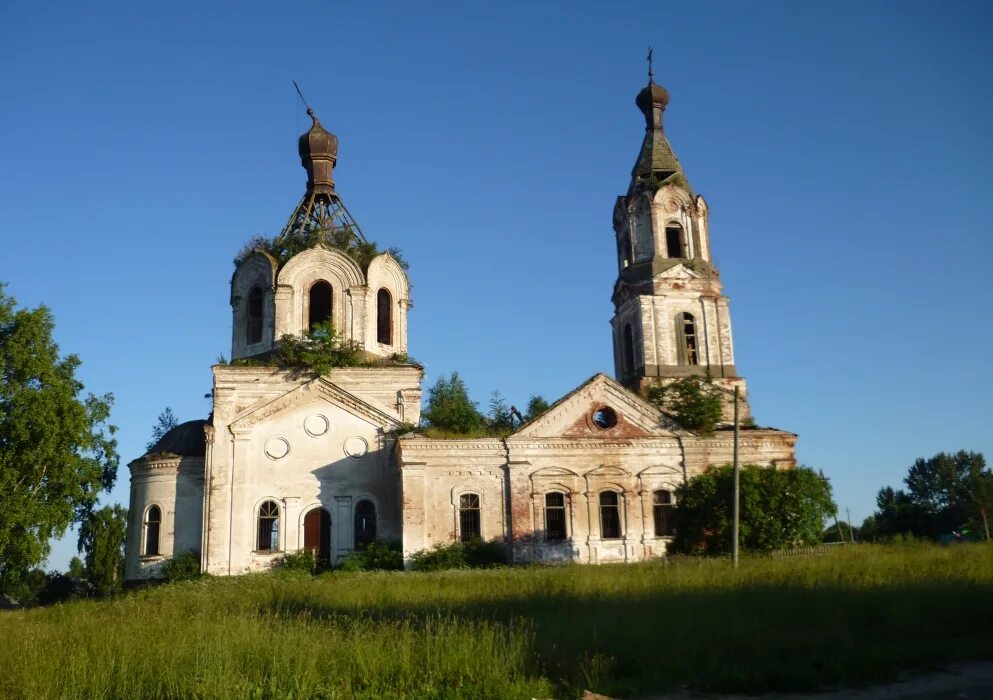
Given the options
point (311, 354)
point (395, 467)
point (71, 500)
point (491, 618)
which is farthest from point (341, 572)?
point (491, 618)

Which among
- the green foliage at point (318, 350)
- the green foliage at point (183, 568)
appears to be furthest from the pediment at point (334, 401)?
the green foliage at point (183, 568)

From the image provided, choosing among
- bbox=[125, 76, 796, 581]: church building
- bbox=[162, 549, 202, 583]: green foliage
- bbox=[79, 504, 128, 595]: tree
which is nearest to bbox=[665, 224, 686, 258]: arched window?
bbox=[125, 76, 796, 581]: church building

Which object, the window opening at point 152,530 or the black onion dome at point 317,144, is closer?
the window opening at point 152,530

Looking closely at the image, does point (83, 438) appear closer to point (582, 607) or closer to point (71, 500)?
point (71, 500)

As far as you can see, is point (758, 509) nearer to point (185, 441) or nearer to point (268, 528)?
point (268, 528)

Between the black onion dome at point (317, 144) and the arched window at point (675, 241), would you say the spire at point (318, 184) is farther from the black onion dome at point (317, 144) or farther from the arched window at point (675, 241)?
the arched window at point (675, 241)

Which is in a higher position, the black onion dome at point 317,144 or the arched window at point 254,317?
the black onion dome at point 317,144

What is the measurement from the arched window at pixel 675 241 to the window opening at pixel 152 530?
18.9 m

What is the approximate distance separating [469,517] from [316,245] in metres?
10.4

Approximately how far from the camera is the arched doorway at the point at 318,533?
25.5 meters

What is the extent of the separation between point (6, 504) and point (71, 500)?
1977mm

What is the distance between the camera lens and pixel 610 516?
2572cm

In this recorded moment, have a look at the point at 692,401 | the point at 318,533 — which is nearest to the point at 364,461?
the point at 318,533

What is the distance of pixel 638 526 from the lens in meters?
25.6
